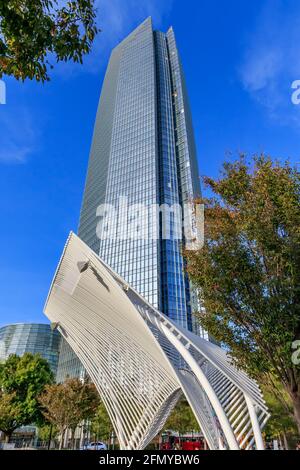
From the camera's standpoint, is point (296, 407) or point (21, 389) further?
point (21, 389)

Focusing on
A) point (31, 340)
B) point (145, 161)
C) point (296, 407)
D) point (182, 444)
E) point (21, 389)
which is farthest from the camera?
point (31, 340)

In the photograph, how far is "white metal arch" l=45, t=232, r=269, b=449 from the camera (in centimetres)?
1310

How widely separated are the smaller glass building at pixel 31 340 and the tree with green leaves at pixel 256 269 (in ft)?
348

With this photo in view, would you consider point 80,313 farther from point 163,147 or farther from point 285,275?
point 163,147

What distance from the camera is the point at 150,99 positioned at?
101250 mm

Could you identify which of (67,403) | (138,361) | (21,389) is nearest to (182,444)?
(67,403)

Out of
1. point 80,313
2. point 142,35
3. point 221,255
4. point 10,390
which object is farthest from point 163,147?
point 221,255

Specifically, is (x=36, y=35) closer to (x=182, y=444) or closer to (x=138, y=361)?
(x=138, y=361)

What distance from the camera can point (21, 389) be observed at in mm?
35219

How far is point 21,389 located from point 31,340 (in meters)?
76.2

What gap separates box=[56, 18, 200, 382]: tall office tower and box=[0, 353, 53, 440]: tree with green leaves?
123ft

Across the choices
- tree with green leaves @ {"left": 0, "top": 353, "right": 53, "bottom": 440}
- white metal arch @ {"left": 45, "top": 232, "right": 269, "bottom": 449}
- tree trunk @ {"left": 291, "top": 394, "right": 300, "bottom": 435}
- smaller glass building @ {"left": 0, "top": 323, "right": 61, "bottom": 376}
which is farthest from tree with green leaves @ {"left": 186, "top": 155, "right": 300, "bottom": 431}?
smaller glass building @ {"left": 0, "top": 323, "right": 61, "bottom": 376}

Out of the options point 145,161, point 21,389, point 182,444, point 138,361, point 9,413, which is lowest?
point 182,444

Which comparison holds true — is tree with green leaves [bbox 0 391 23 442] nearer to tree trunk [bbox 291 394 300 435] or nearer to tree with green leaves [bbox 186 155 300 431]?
tree with green leaves [bbox 186 155 300 431]
